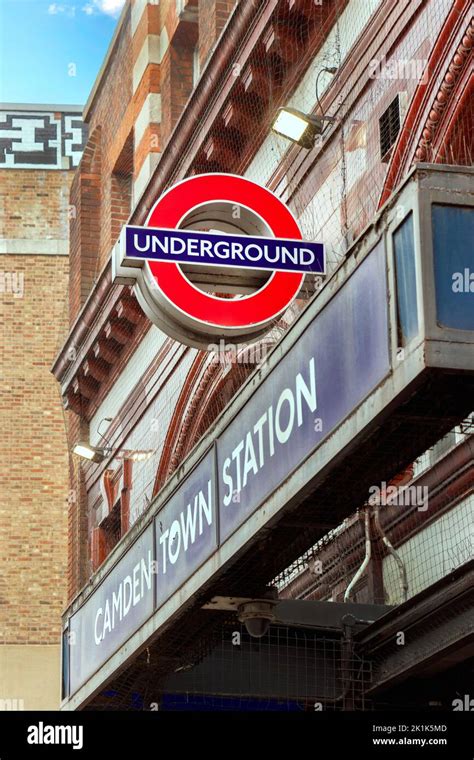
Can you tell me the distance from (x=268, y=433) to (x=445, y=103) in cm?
435

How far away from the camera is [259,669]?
1192cm

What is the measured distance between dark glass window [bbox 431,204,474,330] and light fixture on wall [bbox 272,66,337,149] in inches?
279

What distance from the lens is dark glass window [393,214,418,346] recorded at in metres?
6.82

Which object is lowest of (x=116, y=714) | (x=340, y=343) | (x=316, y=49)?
(x=116, y=714)

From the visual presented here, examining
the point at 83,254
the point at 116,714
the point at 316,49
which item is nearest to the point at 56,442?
the point at 83,254

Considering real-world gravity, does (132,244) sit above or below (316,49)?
below

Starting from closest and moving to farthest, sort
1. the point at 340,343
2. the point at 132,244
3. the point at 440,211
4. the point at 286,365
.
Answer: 1. the point at 440,211
2. the point at 340,343
3. the point at 286,365
4. the point at 132,244

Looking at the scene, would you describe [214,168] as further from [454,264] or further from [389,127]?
[454,264]

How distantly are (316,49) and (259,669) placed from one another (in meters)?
6.20

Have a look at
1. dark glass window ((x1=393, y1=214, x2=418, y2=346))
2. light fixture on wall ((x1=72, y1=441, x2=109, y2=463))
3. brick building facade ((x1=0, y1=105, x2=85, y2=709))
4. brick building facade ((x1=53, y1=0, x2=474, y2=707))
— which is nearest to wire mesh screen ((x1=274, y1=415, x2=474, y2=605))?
brick building facade ((x1=53, y1=0, x2=474, y2=707))

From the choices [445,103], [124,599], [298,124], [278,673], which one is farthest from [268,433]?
[298,124]

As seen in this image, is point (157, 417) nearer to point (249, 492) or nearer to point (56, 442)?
point (249, 492)

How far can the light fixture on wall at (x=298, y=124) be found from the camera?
1388cm

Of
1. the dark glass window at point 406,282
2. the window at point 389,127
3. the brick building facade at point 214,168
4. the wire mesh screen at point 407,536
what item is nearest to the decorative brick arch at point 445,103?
the brick building facade at point 214,168
